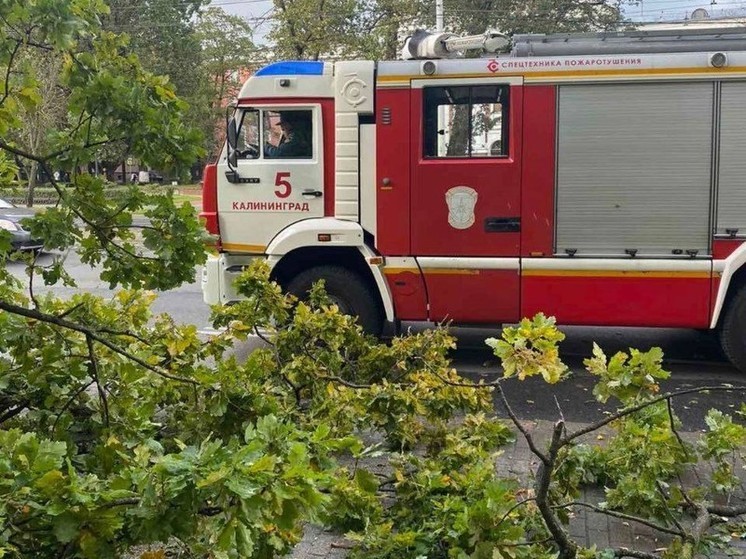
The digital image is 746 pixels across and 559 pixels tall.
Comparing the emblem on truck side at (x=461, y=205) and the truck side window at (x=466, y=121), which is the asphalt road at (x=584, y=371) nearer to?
the emblem on truck side at (x=461, y=205)

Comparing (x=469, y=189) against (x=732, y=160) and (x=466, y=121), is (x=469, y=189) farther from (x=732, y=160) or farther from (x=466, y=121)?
(x=732, y=160)

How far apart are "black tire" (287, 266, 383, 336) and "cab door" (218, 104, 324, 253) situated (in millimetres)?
503

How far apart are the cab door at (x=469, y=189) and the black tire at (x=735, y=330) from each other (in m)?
1.83

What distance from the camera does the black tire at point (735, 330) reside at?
6930 millimetres

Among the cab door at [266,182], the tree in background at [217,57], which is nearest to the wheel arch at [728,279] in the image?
the cab door at [266,182]

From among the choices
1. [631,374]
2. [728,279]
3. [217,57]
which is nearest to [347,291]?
[728,279]

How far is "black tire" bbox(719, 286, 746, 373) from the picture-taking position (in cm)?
693

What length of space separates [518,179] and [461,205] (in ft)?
1.78

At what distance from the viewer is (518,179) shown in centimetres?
696

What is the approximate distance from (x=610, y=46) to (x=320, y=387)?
422cm

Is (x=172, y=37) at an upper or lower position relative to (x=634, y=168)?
upper

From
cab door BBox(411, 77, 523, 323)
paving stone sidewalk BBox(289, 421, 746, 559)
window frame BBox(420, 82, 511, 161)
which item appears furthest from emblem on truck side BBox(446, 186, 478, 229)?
paving stone sidewalk BBox(289, 421, 746, 559)

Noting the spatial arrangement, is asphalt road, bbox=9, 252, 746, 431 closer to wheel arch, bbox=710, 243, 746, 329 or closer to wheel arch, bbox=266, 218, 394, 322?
wheel arch, bbox=710, 243, 746, 329

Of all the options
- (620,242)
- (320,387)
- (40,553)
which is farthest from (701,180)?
(40,553)
